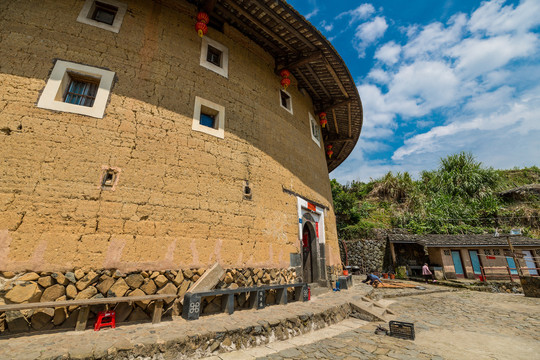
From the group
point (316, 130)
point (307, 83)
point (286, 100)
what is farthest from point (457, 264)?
point (286, 100)

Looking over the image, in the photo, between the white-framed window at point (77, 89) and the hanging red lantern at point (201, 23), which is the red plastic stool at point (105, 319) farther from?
the hanging red lantern at point (201, 23)

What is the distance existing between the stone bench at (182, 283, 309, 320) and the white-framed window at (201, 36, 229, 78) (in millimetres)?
5949

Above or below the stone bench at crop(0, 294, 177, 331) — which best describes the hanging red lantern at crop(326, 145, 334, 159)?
above

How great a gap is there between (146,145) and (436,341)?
24.3ft

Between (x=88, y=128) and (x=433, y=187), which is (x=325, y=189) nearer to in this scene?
(x=88, y=128)

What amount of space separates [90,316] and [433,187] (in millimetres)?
30193

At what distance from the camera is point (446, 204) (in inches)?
906

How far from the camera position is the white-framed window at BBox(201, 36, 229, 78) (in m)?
6.99

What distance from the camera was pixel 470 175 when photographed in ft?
81.7

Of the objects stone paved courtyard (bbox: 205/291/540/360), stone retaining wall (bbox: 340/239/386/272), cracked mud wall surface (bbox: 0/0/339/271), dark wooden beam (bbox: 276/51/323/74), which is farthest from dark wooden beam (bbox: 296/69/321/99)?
stone retaining wall (bbox: 340/239/386/272)

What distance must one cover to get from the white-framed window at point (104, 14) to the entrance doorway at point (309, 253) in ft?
27.3

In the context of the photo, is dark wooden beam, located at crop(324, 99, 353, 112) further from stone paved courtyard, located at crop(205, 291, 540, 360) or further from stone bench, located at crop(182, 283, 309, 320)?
stone paved courtyard, located at crop(205, 291, 540, 360)

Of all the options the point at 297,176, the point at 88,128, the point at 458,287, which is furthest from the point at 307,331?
the point at 458,287

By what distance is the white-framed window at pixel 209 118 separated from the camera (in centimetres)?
623
